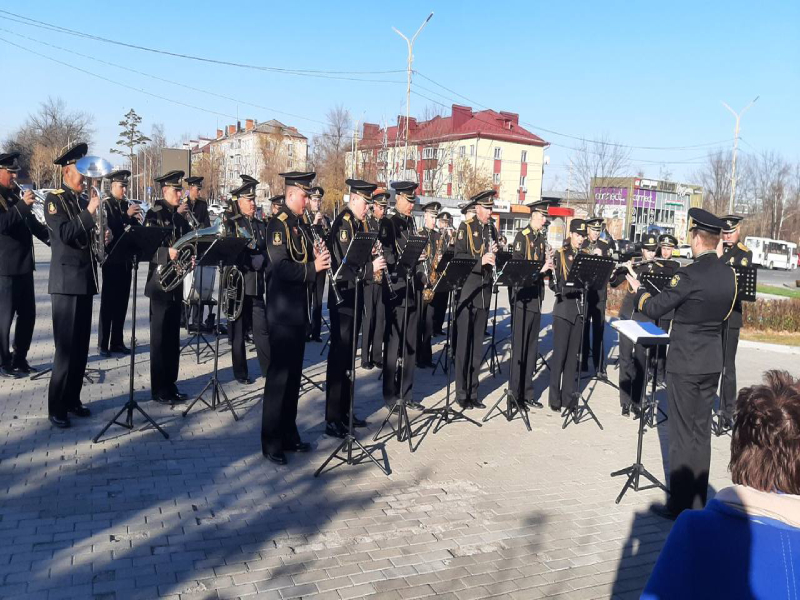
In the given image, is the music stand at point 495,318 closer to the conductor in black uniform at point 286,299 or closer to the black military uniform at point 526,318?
the black military uniform at point 526,318

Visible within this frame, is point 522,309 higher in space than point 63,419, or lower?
higher

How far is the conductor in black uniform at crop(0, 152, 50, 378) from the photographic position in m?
8.16

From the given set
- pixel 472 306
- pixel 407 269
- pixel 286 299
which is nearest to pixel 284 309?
pixel 286 299

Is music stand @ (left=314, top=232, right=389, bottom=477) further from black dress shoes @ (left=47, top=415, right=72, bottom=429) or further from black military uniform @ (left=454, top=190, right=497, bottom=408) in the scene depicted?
black dress shoes @ (left=47, top=415, right=72, bottom=429)

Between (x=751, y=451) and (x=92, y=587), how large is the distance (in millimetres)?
3791

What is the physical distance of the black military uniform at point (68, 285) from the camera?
663 cm

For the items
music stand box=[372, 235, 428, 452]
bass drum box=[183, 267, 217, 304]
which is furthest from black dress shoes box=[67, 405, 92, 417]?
bass drum box=[183, 267, 217, 304]

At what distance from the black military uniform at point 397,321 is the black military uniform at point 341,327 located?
809 millimetres

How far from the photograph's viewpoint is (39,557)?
14.2 feet

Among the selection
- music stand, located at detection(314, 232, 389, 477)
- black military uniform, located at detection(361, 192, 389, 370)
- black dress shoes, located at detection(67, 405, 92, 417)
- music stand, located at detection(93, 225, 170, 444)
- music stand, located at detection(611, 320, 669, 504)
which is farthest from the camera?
black military uniform, located at detection(361, 192, 389, 370)

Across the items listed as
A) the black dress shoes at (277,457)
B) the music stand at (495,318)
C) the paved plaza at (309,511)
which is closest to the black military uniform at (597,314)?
the music stand at (495,318)

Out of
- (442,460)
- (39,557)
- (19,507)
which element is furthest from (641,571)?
(19,507)

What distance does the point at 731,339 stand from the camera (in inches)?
334

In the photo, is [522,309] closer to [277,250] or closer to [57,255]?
[277,250]
